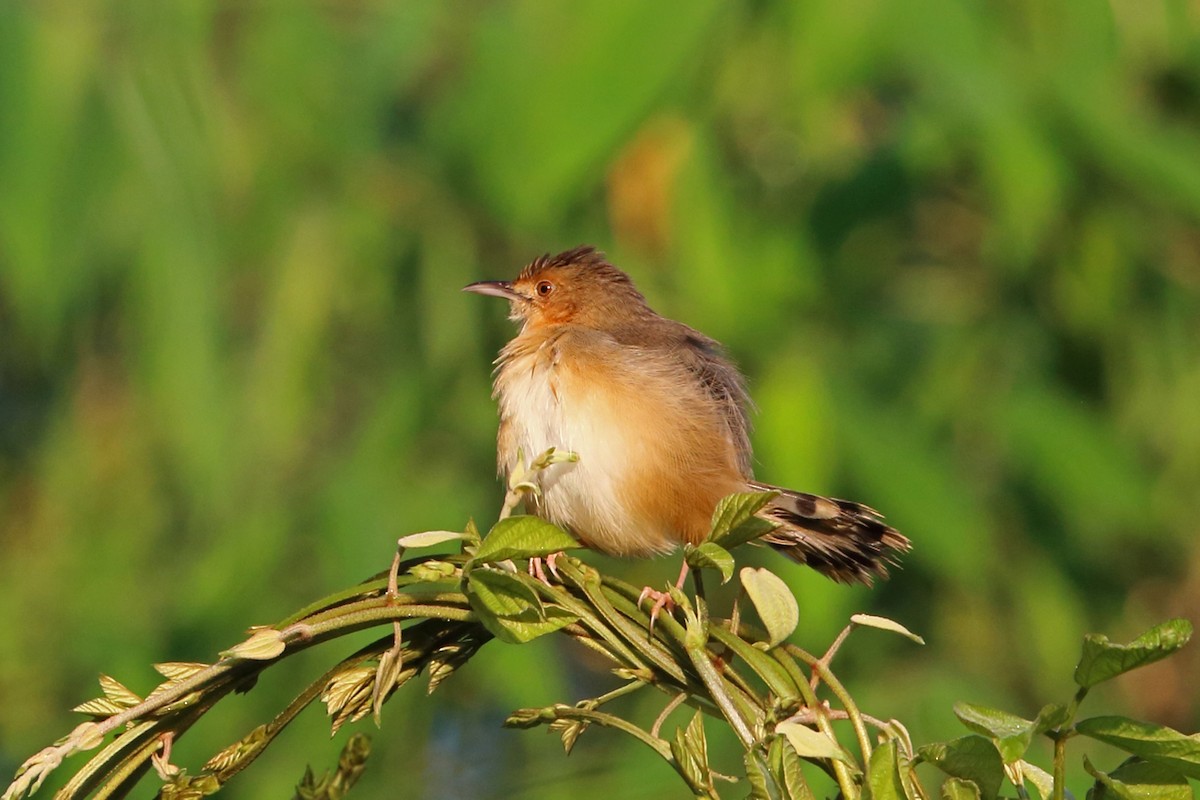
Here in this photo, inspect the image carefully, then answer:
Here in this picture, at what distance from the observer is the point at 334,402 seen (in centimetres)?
651

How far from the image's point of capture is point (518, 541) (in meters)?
1.81

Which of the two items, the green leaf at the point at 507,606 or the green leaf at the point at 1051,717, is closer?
the green leaf at the point at 1051,717

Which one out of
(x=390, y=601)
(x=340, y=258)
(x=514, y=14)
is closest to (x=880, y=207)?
(x=514, y=14)

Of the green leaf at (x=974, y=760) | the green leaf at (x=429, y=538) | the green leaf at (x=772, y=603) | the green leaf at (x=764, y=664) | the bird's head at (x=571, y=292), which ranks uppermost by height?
the bird's head at (x=571, y=292)

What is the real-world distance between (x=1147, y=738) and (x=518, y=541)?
0.75m

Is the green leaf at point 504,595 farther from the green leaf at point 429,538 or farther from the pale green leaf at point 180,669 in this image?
the pale green leaf at point 180,669

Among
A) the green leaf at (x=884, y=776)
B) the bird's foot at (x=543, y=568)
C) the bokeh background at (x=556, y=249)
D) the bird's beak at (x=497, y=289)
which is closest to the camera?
the green leaf at (x=884, y=776)

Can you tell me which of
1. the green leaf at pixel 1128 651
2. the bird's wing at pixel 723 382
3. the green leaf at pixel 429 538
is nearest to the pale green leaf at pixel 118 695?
the green leaf at pixel 429 538

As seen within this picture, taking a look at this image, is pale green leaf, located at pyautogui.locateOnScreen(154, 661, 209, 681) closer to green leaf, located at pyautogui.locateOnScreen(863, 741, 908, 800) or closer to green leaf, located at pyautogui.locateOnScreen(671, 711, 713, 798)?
green leaf, located at pyautogui.locateOnScreen(671, 711, 713, 798)

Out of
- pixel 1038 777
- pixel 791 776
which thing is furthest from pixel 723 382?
pixel 791 776

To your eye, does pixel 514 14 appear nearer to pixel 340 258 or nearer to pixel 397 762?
pixel 340 258

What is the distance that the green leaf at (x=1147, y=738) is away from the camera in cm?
163

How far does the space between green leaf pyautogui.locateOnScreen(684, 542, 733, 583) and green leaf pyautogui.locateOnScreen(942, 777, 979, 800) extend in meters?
0.37

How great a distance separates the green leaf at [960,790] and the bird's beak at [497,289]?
3.34 m
